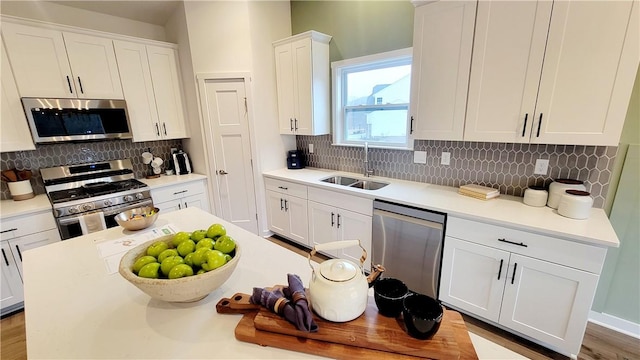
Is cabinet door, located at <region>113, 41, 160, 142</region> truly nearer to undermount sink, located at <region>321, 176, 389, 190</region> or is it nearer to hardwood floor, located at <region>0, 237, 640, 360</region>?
hardwood floor, located at <region>0, 237, 640, 360</region>

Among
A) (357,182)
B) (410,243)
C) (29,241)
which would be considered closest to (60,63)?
(29,241)

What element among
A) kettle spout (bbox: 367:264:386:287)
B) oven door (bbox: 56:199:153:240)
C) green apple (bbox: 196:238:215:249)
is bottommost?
oven door (bbox: 56:199:153:240)

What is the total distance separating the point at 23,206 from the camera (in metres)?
2.26

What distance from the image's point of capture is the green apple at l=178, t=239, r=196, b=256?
0.91 meters

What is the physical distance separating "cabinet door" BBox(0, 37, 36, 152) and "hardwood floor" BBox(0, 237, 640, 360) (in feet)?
5.07

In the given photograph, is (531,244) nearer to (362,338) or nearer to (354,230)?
(354,230)

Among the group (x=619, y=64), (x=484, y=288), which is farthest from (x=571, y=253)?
(x=619, y=64)

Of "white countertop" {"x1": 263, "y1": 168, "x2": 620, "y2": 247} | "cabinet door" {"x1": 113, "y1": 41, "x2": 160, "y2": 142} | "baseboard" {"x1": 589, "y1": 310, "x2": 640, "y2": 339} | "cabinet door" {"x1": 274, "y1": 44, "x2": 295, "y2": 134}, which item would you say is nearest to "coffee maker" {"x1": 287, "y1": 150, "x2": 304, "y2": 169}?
"cabinet door" {"x1": 274, "y1": 44, "x2": 295, "y2": 134}

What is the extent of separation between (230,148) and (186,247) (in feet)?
8.01

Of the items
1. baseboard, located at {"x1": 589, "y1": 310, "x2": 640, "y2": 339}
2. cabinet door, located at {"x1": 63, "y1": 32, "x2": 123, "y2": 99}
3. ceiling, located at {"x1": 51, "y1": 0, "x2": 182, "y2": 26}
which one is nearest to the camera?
baseboard, located at {"x1": 589, "y1": 310, "x2": 640, "y2": 339}

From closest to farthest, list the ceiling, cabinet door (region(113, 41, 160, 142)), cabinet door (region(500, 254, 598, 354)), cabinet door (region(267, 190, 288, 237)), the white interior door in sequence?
cabinet door (region(500, 254, 598, 354)) < the ceiling < cabinet door (region(113, 41, 160, 142)) < the white interior door < cabinet door (region(267, 190, 288, 237))

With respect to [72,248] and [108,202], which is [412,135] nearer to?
[72,248]

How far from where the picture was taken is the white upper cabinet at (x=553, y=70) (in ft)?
4.71

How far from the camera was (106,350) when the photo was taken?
77 cm
